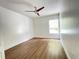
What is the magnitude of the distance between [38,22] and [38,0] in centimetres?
486

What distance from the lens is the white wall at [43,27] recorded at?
24.4 feet

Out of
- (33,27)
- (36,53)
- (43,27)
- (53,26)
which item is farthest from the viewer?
(33,27)

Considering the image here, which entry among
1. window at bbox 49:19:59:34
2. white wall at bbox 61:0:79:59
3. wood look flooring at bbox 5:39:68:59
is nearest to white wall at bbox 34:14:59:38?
window at bbox 49:19:59:34

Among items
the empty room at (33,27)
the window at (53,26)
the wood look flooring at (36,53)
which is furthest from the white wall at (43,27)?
the wood look flooring at (36,53)

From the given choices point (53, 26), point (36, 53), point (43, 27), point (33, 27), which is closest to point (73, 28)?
point (36, 53)

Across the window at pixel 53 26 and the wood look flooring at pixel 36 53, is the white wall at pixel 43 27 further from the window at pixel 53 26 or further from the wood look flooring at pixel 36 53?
the wood look flooring at pixel 36 53

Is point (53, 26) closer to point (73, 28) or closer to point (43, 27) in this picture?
point (43, 27)

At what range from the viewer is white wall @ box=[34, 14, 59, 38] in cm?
744

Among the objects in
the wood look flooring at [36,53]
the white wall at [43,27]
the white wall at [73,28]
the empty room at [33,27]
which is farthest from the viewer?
the white wall at [43,27]

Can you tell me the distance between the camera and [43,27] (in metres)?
7.80

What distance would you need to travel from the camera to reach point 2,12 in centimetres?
381

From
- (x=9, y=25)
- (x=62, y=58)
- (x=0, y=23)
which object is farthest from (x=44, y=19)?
(x=62, y=58)

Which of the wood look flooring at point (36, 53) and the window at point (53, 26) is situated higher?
the window at point (53, 26)

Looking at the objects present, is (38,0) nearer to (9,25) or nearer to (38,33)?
(9,25)
